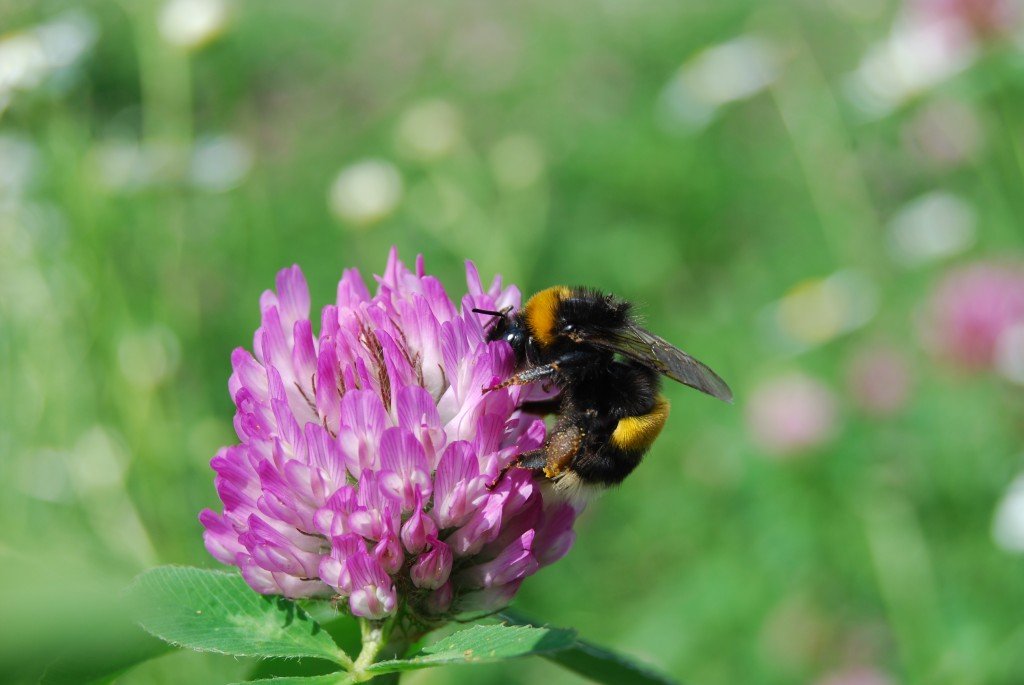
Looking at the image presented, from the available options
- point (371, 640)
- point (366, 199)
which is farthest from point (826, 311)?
point (371, 640)

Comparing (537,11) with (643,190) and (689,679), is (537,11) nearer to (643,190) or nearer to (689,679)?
(643,190)

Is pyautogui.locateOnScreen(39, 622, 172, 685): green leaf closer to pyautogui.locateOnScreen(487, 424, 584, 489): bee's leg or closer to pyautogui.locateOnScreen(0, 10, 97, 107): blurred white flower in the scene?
pyautogui.locateOnScreen(487, 424, 584, 489): bee's leg

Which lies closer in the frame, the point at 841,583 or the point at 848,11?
the point at 841,583

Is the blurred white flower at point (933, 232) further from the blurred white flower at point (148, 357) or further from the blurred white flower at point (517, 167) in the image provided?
the blurred white flower at point (148, 357)

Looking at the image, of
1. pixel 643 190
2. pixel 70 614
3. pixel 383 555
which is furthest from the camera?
pixel 643 190

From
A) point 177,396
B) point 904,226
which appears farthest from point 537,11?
point 177,396

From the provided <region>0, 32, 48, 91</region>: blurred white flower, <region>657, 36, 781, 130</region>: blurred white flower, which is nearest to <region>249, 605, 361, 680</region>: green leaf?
<region>0, 32, 48, 91</region>: blurred white flower

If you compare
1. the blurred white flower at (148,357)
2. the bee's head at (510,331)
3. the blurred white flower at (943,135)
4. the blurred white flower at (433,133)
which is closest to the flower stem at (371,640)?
the bee's head at (510,331)
